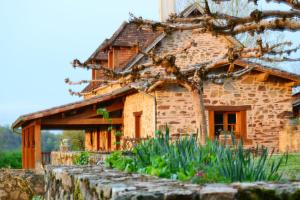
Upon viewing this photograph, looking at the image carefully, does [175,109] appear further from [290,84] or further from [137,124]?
[290,84]

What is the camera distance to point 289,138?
Answer: 20.5 metres

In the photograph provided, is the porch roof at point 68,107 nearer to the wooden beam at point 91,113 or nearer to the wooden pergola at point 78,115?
the wooden pergola at point 78,115

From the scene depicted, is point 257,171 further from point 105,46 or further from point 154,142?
point 105,46

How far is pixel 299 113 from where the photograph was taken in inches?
1078

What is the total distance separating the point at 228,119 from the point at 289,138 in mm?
2445

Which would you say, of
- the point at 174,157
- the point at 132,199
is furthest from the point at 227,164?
the point at 132,199

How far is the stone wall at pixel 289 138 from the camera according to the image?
2009cm

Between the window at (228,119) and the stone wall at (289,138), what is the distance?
3.92ft

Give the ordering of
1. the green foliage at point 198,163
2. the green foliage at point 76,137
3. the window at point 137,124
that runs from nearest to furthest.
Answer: the green foliage at point 198,163, the window at point 137,124, the green foliage at point 76,137

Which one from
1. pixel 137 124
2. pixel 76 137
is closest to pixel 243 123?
pixel 137 124

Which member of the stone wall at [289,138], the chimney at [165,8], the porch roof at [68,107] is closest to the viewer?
the stone wall at [289,138]

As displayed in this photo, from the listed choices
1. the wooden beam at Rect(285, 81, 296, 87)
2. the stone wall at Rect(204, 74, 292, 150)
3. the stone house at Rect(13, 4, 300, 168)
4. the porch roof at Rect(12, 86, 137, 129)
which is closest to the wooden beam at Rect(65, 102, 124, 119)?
the stone house at Rect(13, 4, 300, 168)

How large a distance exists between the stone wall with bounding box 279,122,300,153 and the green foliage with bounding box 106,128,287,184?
13.2 m

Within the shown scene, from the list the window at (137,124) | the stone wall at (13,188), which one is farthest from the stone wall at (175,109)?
the stone wall at (13,188)
